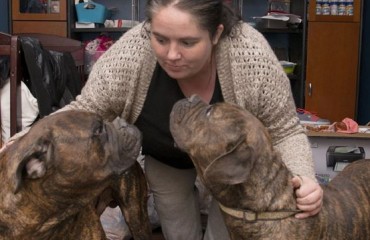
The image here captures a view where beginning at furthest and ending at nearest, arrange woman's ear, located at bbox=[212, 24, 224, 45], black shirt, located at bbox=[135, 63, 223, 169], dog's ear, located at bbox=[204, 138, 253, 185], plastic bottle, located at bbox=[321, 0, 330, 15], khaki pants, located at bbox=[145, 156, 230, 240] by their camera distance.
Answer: plastic bottle, located at bbox=[321, 0, 330, 15]
khaki pants, located at bbox=[145, 156, 230, 240]
black shirt, located at bbox=[135, 63, 223, 169]
woman's ear, located at bbox=[212, 24, 224, 45]
dog's ear, located at bbox=[204, 138, 253, 185]

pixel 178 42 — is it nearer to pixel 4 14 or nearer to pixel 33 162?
pixel 33 162

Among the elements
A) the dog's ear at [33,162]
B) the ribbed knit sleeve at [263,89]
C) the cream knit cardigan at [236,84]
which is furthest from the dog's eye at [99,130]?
the ribbed knit sleeve at [263,89]

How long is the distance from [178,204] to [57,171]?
1079 millimetres

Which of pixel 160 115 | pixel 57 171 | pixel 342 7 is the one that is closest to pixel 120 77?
pixel 160 115

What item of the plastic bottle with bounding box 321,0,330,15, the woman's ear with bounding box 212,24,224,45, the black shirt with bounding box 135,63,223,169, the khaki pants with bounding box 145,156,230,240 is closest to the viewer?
the woman's ear with bounding box 212,24,224,45

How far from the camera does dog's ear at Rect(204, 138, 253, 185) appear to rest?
6.61 feet

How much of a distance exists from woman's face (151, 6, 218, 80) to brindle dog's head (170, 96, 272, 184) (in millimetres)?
182

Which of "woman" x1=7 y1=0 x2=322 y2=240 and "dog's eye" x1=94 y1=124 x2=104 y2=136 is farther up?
"woman" x1=7 y1=0 x2=322 y2=240

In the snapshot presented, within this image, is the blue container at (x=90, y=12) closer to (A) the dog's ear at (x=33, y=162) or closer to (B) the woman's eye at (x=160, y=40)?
(B) the woman's eye at (x=160, y=40)

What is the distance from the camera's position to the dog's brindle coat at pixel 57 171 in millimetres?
2088

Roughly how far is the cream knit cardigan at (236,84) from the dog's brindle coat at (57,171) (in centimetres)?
31

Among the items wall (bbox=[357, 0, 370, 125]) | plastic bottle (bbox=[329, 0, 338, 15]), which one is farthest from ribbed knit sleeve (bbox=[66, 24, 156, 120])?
wall (bbox=[357, 0, 370, 125])

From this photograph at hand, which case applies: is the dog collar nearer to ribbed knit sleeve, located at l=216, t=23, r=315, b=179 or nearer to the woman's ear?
ribbed knit sleeve, located at l=216, t=23, r=315, b=179

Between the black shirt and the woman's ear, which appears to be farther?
the black shirt
